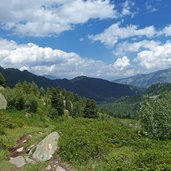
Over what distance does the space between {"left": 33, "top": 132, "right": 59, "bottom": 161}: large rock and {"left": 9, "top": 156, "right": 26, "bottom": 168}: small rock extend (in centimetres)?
84

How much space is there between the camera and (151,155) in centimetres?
1781

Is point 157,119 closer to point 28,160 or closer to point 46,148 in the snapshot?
point 46,148

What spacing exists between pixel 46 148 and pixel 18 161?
2023mm

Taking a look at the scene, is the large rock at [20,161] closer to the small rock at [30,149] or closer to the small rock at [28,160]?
the small rock at [28,160]

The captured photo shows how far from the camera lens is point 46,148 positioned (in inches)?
901

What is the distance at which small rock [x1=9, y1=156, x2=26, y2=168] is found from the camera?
22.0m

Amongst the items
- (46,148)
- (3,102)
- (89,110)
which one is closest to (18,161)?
(46,148)

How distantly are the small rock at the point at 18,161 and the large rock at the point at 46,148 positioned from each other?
2.75 ft

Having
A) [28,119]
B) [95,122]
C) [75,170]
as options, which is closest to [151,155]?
[75,170]

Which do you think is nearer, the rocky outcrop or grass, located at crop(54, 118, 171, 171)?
grass, located at crop(54, 118, 171, 171)

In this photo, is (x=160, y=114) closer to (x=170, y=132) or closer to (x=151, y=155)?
(x=170, y=132)

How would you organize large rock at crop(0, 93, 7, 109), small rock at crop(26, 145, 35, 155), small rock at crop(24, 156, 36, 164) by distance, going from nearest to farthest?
small rock at crop(24, 156, 36, 164)
small rock at crop(26, 145, 35, 155)
large rock at crop(0, 93, 7, 109)

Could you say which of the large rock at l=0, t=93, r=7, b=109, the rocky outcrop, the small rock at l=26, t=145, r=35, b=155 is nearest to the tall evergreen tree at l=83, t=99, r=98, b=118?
the large rock at l=0, t=93, r=7, b=109

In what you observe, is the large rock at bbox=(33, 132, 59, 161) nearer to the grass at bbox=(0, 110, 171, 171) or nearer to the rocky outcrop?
the rocky outcrop
